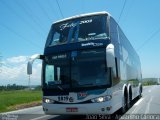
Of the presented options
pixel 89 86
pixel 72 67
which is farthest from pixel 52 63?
pixel 89 86

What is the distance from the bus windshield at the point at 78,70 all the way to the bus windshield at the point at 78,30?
0.69 m

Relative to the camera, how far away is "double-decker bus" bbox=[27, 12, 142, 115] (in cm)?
1107

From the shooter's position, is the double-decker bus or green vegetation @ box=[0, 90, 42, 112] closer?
the double-decker bus

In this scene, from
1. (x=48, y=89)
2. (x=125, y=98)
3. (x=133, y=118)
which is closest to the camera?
(x=48, y=89)

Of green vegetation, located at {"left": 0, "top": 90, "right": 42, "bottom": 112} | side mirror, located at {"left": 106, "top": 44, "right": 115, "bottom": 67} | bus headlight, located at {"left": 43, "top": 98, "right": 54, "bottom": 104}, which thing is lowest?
green vegetation, located at {"left": 0, "top": 90, "right": 42, "bottom": 112}

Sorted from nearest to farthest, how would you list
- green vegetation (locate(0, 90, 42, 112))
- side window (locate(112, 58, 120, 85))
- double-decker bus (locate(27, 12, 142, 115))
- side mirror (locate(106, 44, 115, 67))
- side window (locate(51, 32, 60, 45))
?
1. side mirror (locate(106, 44, 115, 67))
2. double-decker bus (locate(27, 12, 142, 115))
3. side window (locate(112, 58, 120, 85))
4. side window (locate(51, 32, 60, 45))
5. green vegetation (locate(0, 90, 42, 112))

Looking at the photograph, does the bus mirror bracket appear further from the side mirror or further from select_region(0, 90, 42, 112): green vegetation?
select_region(0, 90, 42, 112): green vegetation

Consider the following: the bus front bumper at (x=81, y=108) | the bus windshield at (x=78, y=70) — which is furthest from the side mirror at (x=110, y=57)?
the bus front bumper at (x=81, y=108)

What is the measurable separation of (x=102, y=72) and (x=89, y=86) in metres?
0.66

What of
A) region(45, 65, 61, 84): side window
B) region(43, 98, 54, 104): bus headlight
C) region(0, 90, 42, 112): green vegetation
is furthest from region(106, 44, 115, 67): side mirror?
region(0, 90, 42, 112): green vegetation

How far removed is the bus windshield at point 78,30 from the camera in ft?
39.1

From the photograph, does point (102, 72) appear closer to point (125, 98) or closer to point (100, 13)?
point (100, 13)

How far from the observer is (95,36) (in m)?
11.8

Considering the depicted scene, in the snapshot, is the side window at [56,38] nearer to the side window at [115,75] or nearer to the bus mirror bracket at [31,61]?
the bus mirror bracket at [31,61]
